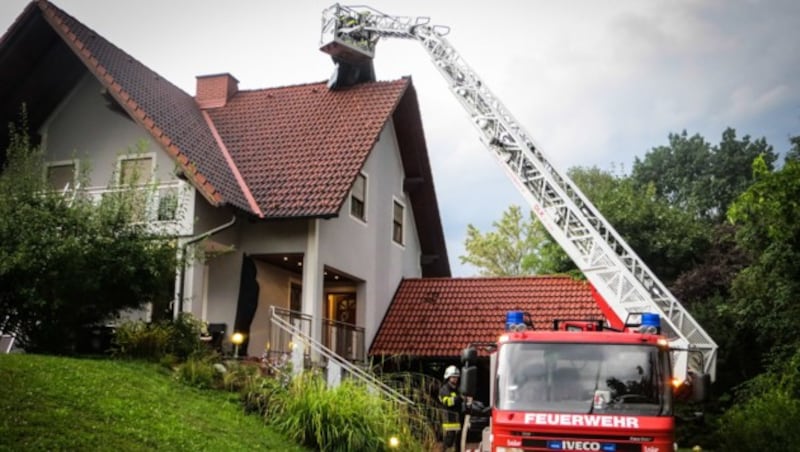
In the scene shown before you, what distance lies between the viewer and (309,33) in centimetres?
2680

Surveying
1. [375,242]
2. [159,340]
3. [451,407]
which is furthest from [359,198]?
[451,407]

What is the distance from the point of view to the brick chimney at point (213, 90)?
23.8 meters

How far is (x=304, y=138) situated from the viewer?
2134 cm

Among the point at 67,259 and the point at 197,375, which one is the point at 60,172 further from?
the point at 197,375

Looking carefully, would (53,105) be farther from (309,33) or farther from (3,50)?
(309,33)

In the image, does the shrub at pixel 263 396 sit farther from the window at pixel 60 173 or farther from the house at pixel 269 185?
the window at pixel 60 173

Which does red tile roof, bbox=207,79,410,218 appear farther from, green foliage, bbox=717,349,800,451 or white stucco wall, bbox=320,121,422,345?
green foliage, bbox=717,349,800,451

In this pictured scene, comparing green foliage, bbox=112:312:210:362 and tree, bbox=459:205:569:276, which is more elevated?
tree, bbox=459:205:569:276

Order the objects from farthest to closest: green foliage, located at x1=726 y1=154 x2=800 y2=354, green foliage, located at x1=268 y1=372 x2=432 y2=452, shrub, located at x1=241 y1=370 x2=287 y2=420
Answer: green foliage, located at x1=726 y1=154 x2=800 y2=354, shrub, located at x1=241 y1=370 x2=287 y2=420, green foliage, located at x1=268 y1=372 x2=432 y2=452

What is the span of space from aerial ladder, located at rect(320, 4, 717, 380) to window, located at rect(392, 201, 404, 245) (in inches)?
143

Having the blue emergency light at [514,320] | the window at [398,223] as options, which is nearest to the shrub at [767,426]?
the blue emergency light at [514,320]

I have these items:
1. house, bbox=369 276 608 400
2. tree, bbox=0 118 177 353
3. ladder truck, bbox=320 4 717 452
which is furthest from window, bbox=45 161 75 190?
house, bbox=369 276 608 400

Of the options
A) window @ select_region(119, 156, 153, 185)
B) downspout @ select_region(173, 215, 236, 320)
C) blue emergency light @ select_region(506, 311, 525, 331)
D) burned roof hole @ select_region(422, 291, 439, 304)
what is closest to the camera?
blue emergency light @ select_region(506, 311, 525, 331)

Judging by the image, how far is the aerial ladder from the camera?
60.3 ft
